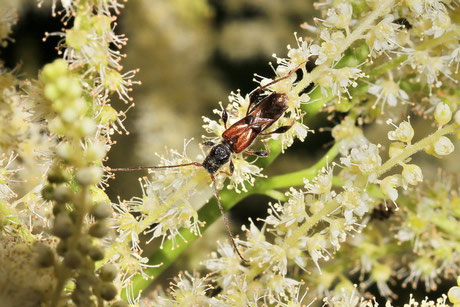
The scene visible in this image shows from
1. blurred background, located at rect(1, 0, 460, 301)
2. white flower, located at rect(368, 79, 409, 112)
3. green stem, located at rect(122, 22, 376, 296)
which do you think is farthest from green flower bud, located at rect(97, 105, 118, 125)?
blurred background, located at rect(1, 0, 460, 301)

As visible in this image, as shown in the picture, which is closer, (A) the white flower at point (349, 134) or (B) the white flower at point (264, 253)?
(B) the white flower at point (264, 253)

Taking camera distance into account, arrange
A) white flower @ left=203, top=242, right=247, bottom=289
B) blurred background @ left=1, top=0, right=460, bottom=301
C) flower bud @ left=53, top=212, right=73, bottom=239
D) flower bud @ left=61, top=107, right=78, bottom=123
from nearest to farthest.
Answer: flower bud @ left=61, top=107, right=78, bottom=123 → flower bud @ left=53, top=212, right=73, bottom=239 → white flower @ left=203, top=242, right=247, bottom=289 → blurred background @ left=1, top=0, right=460, bottom=301

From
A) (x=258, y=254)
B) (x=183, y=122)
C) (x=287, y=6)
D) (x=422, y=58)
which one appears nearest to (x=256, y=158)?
(x=258, y=254)

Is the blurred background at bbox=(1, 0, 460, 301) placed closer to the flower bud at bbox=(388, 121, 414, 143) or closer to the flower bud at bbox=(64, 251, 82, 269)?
the flower bud at bbox=(388, 121, 414, 143)

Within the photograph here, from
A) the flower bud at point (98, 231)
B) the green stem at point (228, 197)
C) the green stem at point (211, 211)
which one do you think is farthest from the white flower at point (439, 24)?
the flower bud at point (98, 231)

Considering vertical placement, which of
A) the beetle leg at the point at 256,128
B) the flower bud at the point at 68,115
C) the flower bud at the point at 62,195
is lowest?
the beetle leg at the point at 256,128

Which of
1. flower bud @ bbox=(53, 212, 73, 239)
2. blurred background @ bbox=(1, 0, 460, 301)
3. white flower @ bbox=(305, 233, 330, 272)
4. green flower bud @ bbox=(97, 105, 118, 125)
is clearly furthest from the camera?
blurred background @ bbox=(1, 0, 460, 301)

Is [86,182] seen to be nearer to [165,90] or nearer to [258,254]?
[258,254]

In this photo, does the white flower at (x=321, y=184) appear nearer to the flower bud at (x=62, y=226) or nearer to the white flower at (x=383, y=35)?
the white flower at (x=383, y=35)
